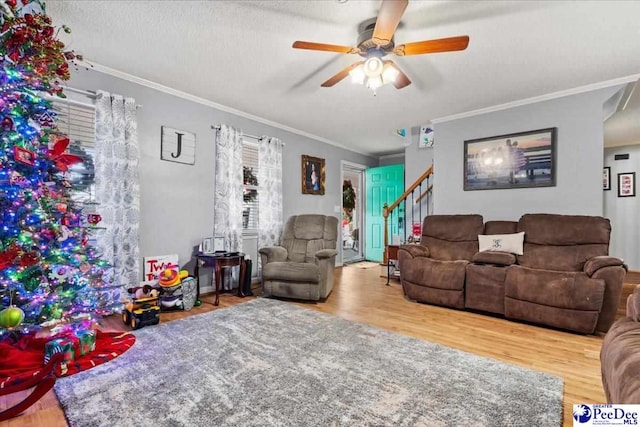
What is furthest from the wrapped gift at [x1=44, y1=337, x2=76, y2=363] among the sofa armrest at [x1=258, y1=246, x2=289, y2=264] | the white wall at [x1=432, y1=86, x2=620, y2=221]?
the white wall at [x1=432, y1=86, x2=620, y2=221]

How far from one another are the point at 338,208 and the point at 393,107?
2582 mm

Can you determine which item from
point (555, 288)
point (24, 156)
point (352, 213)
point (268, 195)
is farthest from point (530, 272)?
point (352, 213)

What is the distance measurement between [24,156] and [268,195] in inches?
114

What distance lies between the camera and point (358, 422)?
1473mm

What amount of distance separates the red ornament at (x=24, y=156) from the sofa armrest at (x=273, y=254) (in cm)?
235

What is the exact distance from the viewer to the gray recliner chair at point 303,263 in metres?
3.52

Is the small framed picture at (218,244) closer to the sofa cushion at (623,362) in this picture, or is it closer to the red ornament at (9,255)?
the red ornament at (9,255)

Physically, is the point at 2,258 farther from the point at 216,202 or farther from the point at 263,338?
the point at 216,202

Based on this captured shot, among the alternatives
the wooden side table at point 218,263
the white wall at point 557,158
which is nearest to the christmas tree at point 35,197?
the wooden side table at point 218,263

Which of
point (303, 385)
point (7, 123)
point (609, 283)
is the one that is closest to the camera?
point (303, 385)

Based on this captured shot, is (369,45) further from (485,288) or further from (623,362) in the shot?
(485,288)

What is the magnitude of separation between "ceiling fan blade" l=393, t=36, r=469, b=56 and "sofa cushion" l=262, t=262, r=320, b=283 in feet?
7.68

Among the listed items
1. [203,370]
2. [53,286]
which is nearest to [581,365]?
[203,370]

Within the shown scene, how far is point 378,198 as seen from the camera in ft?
21.6
